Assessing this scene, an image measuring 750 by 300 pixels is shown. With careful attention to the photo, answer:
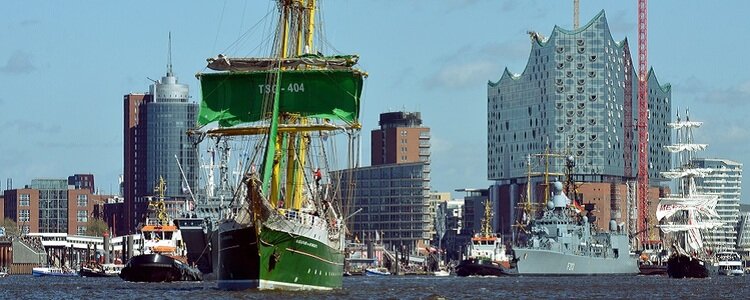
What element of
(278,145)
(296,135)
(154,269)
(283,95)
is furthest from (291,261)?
(154,269)

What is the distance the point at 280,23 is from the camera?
4173 inches

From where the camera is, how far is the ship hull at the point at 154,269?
150m

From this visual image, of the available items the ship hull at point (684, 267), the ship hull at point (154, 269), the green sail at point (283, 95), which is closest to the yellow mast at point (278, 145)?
the green sail at point (283, 95)

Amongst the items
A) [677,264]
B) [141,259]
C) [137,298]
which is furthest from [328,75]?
[677,264]

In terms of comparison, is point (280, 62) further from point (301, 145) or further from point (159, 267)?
point (159, 267)

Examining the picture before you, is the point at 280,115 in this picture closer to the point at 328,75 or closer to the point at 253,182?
the point at 328,75

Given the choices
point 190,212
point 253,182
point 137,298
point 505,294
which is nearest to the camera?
point 253,182

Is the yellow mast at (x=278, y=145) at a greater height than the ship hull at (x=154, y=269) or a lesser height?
greater

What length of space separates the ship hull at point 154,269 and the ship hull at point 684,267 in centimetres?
6148

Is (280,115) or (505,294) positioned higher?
(280,115)

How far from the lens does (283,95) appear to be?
347 feet

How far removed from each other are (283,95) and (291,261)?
1615 cm

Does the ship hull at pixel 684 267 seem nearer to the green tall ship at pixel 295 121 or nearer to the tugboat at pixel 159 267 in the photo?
the tugboat at pixel 159 267

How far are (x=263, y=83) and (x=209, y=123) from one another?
5760 mm
